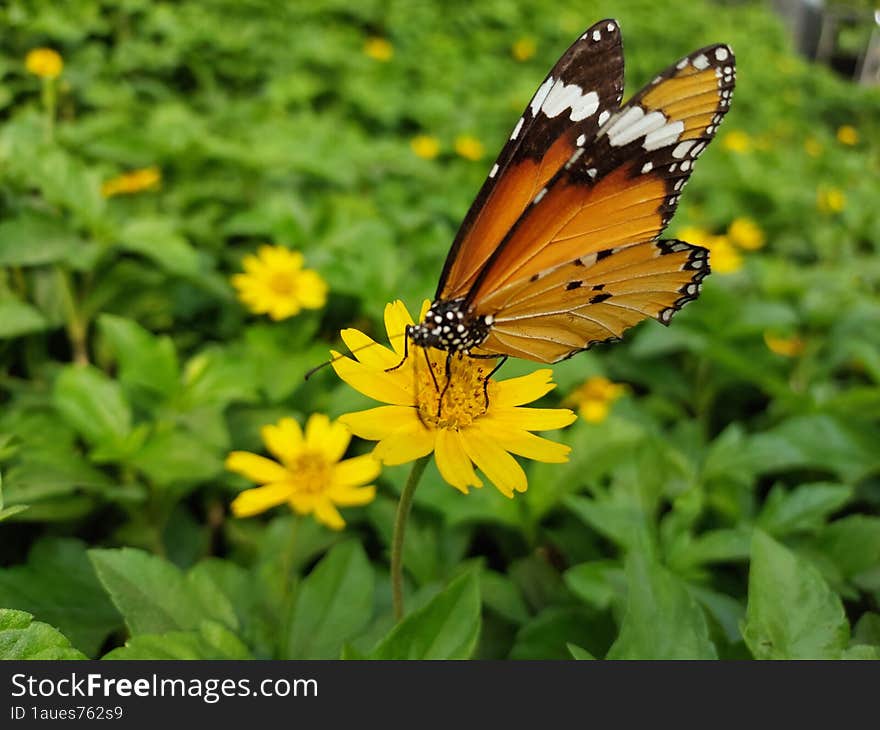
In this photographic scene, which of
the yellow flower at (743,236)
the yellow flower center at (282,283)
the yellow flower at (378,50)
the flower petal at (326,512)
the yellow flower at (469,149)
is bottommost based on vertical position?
the flower petal at (326,512)

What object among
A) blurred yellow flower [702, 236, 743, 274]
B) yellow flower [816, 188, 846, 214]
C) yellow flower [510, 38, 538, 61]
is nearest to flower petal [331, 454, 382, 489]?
blurred yellow flower [702, 236, 743, 274]

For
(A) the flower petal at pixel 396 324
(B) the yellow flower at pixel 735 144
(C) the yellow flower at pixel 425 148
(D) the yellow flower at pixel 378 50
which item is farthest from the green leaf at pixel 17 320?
(B) the yellow flower at pixel 735 144

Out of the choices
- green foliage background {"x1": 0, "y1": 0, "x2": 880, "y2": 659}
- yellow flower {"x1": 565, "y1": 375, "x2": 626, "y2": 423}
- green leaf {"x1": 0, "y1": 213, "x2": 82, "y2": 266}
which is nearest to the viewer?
green foliage background {"x1": 0, "y1": 0, "x2": 880, "y2": 659}

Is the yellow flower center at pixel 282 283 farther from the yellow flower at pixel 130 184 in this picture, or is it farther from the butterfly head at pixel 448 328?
the butterfly head at pixel 448 328

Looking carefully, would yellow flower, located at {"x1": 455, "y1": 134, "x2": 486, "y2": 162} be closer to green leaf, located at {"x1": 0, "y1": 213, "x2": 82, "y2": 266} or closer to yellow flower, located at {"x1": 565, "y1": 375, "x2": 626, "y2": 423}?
yellow flower, located at {"x1": 565, "y1": 375, "x2": 626, "y2": 423}

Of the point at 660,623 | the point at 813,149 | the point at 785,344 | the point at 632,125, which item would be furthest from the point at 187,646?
the point at 813,149

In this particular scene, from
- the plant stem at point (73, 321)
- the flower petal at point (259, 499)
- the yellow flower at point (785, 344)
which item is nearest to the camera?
the flower petal at point (259, 499)

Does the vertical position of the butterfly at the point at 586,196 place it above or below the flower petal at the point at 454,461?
above
